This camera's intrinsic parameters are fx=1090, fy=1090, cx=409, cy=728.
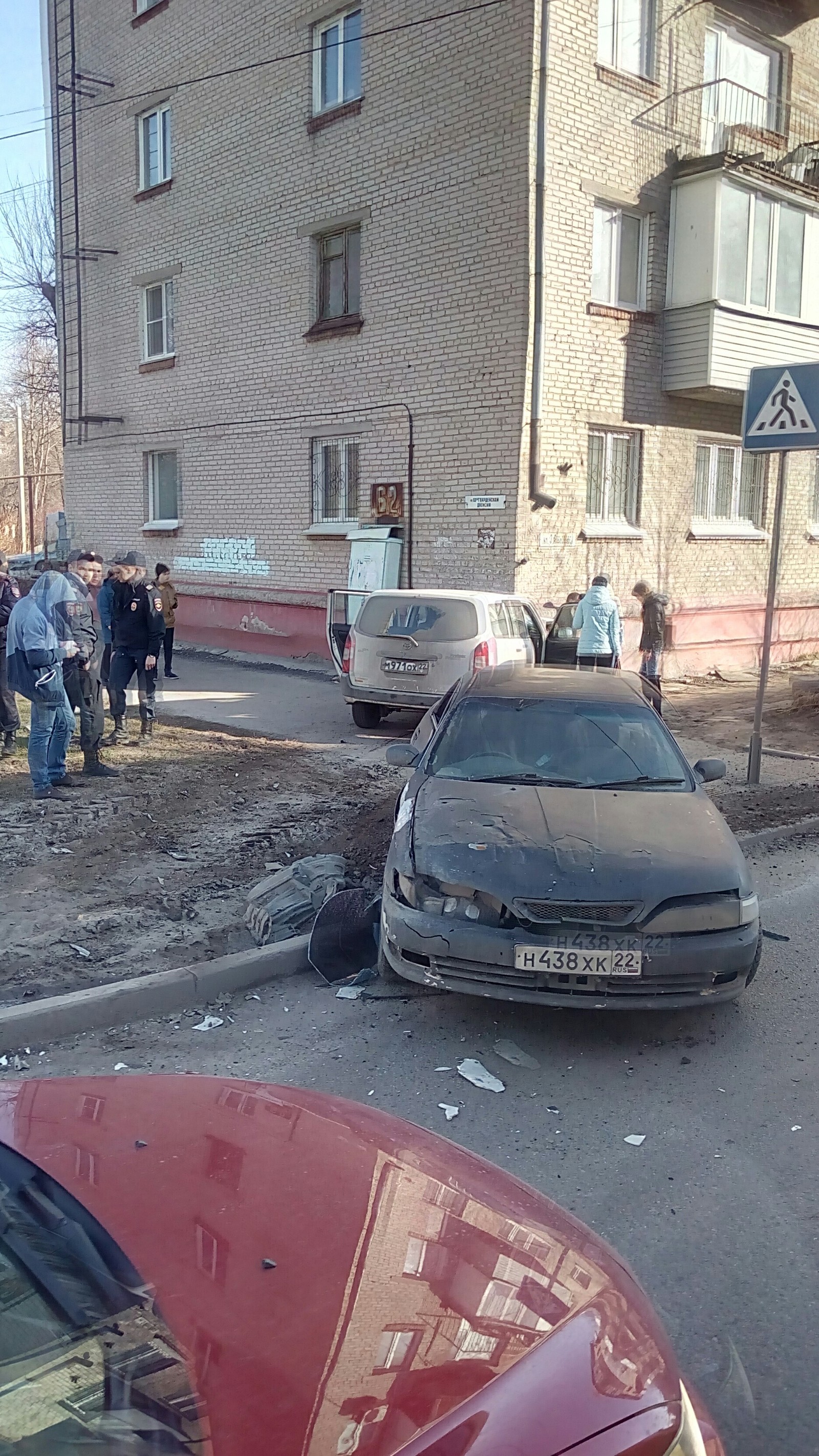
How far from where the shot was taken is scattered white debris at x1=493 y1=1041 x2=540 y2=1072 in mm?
4391

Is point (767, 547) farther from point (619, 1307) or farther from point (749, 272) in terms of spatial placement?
point (619, 1307)

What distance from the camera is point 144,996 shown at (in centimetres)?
482

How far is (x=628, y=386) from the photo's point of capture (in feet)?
47.9

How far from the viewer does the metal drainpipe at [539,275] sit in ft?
42.4

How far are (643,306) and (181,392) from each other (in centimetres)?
818

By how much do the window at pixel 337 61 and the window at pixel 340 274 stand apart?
5.72 feet

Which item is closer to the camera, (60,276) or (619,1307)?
(619,1307)

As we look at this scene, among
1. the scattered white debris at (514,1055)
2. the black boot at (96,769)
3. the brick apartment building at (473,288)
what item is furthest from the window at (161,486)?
the scattered white debris at (514,1055)

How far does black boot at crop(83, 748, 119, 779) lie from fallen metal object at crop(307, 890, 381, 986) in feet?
12.6

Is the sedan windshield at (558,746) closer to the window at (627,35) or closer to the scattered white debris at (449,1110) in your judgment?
the scattered white debris at (449,1110)

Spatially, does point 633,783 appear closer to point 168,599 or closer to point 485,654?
point 485,654

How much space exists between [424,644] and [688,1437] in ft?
29.5

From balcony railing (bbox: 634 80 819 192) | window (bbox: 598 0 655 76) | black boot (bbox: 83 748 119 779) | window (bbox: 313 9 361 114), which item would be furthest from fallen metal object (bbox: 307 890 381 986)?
window (bbox: 313 9 361 114)

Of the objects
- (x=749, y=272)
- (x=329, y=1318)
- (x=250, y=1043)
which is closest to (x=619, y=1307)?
(x=329, y=1318)
